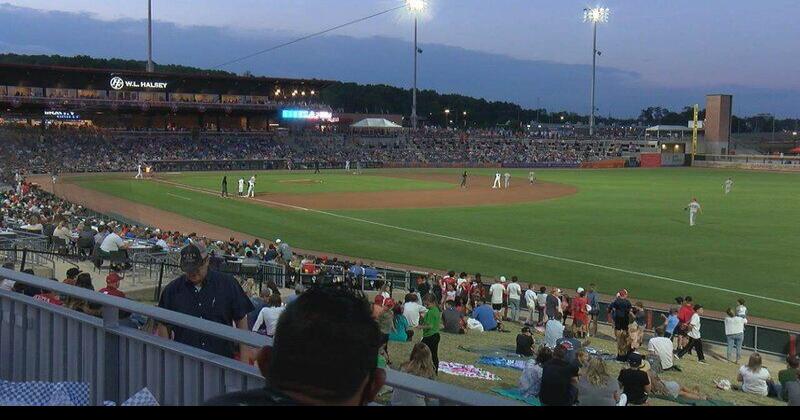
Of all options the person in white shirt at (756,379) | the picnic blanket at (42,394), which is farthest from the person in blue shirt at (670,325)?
the picnic blanket at (42,394)

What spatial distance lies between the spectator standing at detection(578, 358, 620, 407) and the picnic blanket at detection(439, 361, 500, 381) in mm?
2775

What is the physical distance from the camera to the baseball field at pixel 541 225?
2439cm

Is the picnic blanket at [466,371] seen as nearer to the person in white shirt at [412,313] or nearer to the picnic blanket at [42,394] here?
the person in white shirt at [412,313]

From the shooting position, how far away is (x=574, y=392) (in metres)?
7.89

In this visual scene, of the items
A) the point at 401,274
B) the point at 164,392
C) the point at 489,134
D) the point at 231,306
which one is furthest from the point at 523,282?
the point at 489,134

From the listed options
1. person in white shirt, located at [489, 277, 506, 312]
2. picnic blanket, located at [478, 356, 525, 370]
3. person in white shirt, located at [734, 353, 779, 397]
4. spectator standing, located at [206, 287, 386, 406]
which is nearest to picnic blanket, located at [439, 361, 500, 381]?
picnic blanket, located at [478, 356, 525, 370]

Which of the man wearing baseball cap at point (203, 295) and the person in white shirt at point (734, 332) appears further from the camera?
the person in white shirt at point (734, 332)

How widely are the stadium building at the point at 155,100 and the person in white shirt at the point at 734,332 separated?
8356 centimetres

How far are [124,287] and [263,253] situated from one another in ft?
23.5

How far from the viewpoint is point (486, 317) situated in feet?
56.1

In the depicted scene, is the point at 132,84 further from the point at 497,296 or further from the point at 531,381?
the point at 531,381

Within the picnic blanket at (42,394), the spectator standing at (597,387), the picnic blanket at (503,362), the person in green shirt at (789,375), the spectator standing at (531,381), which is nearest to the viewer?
the picnic blanket at (42,394)

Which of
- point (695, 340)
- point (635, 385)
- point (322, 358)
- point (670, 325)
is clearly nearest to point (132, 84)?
point (670, 325)

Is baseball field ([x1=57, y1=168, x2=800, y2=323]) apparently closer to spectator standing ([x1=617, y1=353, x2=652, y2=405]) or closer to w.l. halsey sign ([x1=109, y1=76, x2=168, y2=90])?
spectator standing ([x1=617, y1=353, x2=652, y2=405])
